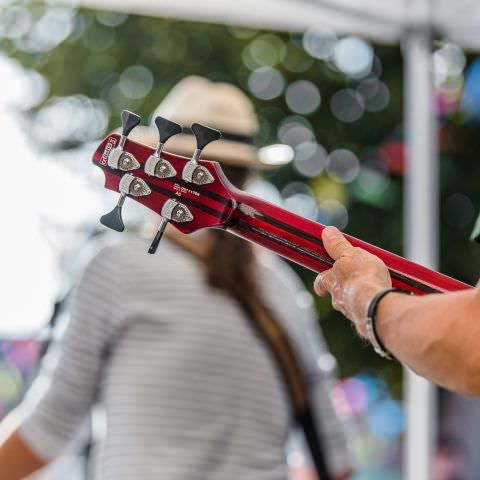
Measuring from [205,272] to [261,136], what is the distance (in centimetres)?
412

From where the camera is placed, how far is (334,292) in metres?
1.26

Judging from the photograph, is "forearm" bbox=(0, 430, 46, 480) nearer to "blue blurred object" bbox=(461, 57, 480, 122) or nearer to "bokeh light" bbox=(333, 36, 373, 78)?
"blue blurred object" bbox=(461, 57, 480, 122)

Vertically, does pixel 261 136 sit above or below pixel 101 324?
above

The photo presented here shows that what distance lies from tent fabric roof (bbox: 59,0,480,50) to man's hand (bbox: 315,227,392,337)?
209 centimetres

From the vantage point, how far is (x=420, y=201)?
358cm

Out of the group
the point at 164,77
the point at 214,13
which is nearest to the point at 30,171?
the point at 164,77

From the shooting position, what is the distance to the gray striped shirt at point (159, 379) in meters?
1.90

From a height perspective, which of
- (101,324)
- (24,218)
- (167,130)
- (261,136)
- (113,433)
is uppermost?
(261,136)

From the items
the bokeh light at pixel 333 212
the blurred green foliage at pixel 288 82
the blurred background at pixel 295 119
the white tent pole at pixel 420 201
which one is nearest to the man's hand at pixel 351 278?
the white tent pole at pixel 420 201

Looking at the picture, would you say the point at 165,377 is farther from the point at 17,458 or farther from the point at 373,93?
the point at 373,93

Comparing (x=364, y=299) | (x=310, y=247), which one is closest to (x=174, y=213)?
(x=310, y=247)

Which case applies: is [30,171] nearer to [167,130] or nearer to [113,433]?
[113,433]

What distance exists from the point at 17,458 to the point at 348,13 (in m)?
1.87

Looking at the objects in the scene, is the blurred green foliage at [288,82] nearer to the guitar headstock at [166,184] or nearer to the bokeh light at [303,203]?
the bokeh light at [303,203]
